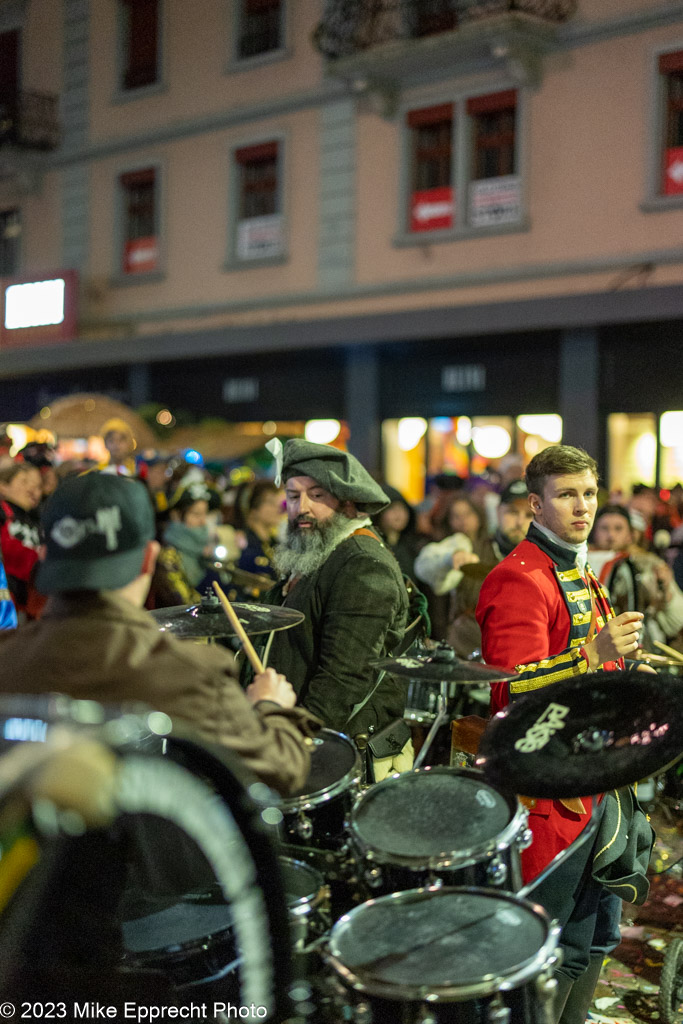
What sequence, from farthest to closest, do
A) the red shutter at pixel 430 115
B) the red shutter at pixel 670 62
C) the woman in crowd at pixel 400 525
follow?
1. the red shutter at pixel 430 115
2. the red shutter at pixel 670 62
3. the woman in crowd at pixel 400 525

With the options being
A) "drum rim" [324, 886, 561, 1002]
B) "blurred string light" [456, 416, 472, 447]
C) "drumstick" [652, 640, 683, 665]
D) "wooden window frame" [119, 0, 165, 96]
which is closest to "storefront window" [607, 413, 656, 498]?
"blurred string light" [456, 416, 472, 447]

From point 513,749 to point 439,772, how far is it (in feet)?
0.78

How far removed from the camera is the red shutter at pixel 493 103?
16703 millimetres

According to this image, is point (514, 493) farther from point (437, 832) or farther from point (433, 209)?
point (433, 209)

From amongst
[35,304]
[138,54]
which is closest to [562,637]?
[35,304]

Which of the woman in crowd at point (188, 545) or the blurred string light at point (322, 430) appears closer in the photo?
the woman in crowd at point (188, 545)

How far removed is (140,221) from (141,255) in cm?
76

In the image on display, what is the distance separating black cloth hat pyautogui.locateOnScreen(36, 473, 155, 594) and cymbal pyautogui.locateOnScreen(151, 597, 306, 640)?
1027mm

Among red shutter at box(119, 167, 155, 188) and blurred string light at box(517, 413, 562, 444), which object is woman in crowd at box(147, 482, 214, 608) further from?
red shutter at box(119, 167, 155, 188)

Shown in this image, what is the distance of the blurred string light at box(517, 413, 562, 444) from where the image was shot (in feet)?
56.5

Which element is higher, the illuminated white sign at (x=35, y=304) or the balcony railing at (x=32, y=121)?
the balcony railing at (x=32, y=121)

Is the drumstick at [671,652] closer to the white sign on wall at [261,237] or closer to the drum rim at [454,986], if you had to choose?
the drum rim at [454,986]

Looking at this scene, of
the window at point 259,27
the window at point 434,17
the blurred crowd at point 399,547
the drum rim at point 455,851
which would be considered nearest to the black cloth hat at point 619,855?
the drum rim at point 455,851

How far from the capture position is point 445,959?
2465 mm
